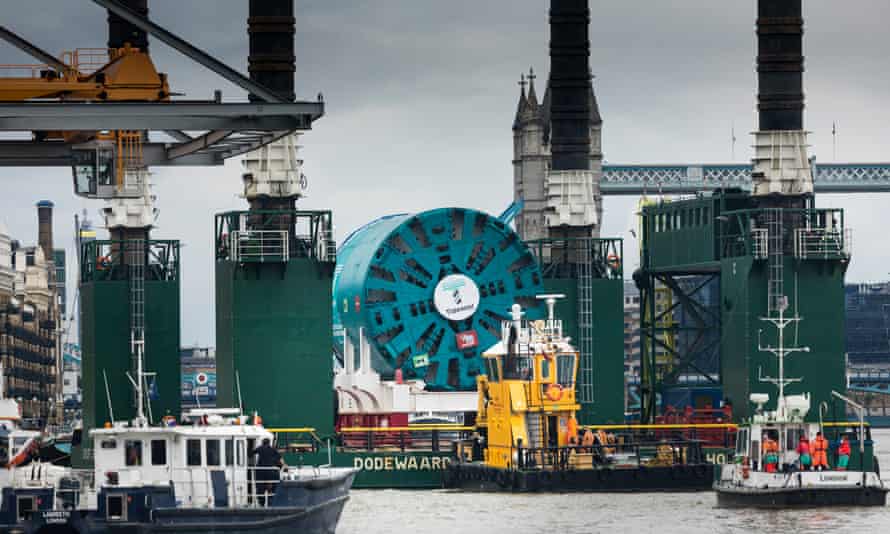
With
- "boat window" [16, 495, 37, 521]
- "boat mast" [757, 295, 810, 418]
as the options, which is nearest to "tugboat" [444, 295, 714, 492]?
"boat mast" [757, 295, 810, 418]

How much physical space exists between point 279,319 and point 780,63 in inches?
724

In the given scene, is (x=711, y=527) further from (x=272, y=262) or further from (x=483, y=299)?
(x=483, y=299)

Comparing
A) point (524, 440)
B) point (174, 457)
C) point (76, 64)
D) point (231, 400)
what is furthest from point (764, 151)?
point (76, 64)

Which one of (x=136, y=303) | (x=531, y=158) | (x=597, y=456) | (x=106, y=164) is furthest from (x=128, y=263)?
(x=531, y=158)

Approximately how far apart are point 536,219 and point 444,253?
6593 cm

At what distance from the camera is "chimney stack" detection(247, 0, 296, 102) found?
7650 cm

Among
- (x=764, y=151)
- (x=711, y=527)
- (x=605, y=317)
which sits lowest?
(x=711, y=527)

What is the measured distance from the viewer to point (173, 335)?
8631 cm

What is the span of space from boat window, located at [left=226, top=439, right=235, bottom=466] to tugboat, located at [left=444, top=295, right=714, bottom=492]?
21.0 metres

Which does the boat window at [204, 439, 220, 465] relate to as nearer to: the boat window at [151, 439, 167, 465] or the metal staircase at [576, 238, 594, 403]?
the boat window at [151, 439, 167, 465]

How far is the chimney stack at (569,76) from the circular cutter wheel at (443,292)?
387 centimetres

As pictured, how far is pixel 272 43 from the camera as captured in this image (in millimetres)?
76625

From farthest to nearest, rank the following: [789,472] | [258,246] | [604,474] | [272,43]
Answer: [258,246] → [272,43] → [604,474] → [789,472]

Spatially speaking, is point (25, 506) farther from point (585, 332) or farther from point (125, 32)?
point (125, 32)
